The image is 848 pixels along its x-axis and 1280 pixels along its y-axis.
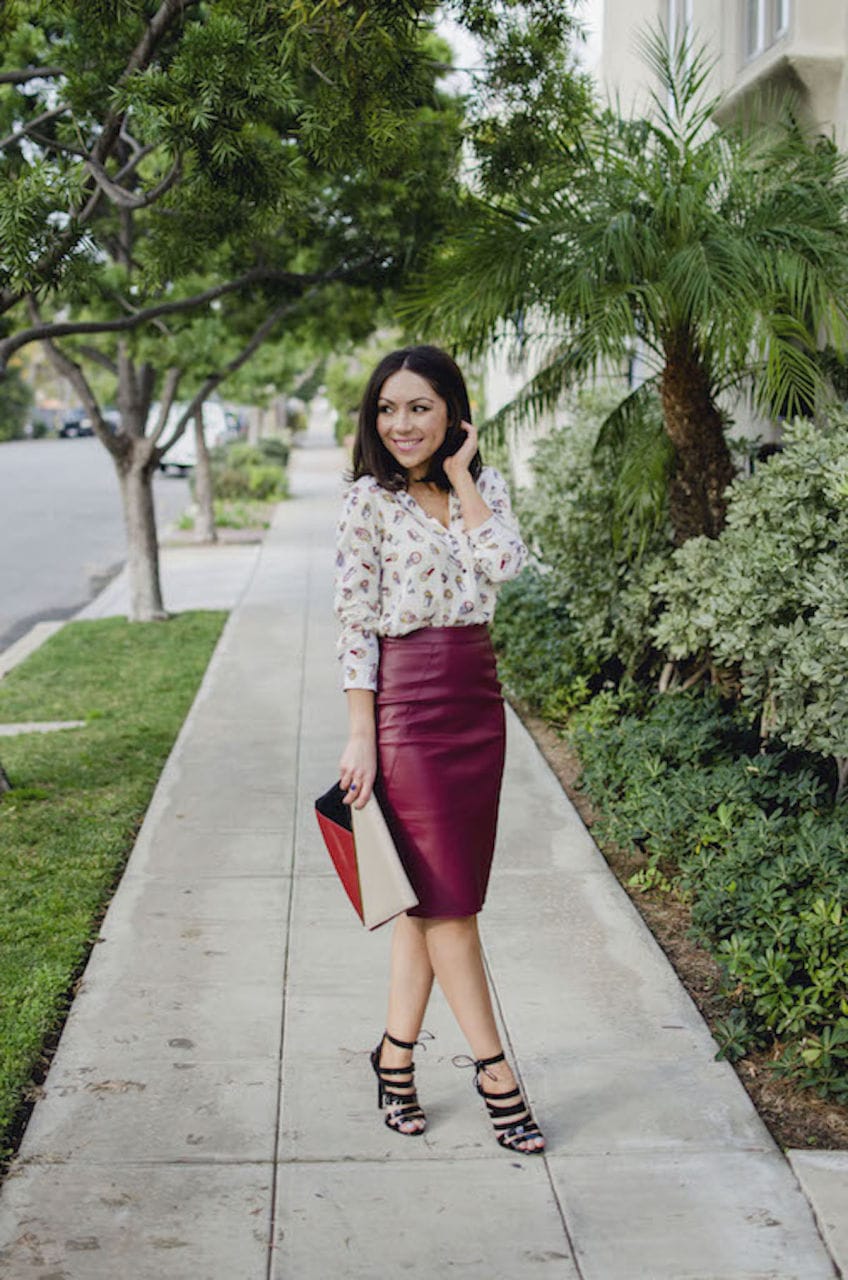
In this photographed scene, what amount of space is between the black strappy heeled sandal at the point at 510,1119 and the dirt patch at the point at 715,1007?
2.11 feet

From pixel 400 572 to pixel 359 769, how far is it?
476 millimetres

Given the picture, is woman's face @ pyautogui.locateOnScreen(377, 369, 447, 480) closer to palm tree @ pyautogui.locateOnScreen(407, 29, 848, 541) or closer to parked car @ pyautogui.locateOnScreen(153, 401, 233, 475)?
palm tree @ pyautogui.locateOnScreen(407, 29, 848, 541)

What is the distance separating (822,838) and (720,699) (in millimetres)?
2276

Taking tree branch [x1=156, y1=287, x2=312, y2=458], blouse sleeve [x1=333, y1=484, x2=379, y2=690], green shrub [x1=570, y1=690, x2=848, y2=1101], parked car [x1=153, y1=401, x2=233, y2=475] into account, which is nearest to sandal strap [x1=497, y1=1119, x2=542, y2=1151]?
green shrub [x1=570, y1=690, x2=848, y2=1101]

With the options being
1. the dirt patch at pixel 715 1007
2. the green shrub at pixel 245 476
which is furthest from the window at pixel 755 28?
the green shrub at pixel 245 476

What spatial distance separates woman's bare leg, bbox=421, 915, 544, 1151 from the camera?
3.47 metres

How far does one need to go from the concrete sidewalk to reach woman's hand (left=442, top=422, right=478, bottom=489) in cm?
165

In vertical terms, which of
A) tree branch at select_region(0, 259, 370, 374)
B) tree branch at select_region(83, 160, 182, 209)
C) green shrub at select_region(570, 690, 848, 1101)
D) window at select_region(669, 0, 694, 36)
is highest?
window at select_region(669, 0, 694, 36)

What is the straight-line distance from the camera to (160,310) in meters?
7.78

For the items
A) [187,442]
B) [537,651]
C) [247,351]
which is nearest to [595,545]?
[537,651]

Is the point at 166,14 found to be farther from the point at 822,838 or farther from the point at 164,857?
the point at 822,838

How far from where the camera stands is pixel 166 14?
5.66m

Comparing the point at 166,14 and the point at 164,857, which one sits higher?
the point at 166,14

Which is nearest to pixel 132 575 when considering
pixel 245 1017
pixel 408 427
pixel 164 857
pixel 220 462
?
pixel 164 857
